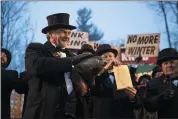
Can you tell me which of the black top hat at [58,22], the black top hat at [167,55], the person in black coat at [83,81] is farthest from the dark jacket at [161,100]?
the black top hat at [58,22]

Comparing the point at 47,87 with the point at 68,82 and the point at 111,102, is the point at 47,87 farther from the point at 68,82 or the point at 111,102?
the point at 111,102

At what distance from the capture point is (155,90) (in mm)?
5316

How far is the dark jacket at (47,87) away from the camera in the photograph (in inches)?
139

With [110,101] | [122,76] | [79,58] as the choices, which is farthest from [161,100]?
[79,58]

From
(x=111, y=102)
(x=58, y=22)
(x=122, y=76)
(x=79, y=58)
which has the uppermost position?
(x=58, y=22)

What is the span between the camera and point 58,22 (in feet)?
13.1

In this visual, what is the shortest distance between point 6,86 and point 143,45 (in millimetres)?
8031

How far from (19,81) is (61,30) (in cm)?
148

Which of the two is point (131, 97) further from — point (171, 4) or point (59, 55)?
point (171, 4)

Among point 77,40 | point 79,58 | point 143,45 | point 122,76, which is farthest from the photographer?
point 77,40

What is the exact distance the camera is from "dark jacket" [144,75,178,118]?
5.03m

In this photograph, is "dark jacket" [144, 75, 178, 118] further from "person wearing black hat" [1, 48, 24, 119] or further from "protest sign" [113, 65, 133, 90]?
"person wearing black hat" [1, 48, 24, 119]

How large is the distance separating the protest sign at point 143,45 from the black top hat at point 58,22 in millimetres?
8366

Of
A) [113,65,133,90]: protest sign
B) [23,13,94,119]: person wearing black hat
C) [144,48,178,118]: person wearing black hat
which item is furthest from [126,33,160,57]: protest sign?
[23,13,94,119]: person wearing black hat
